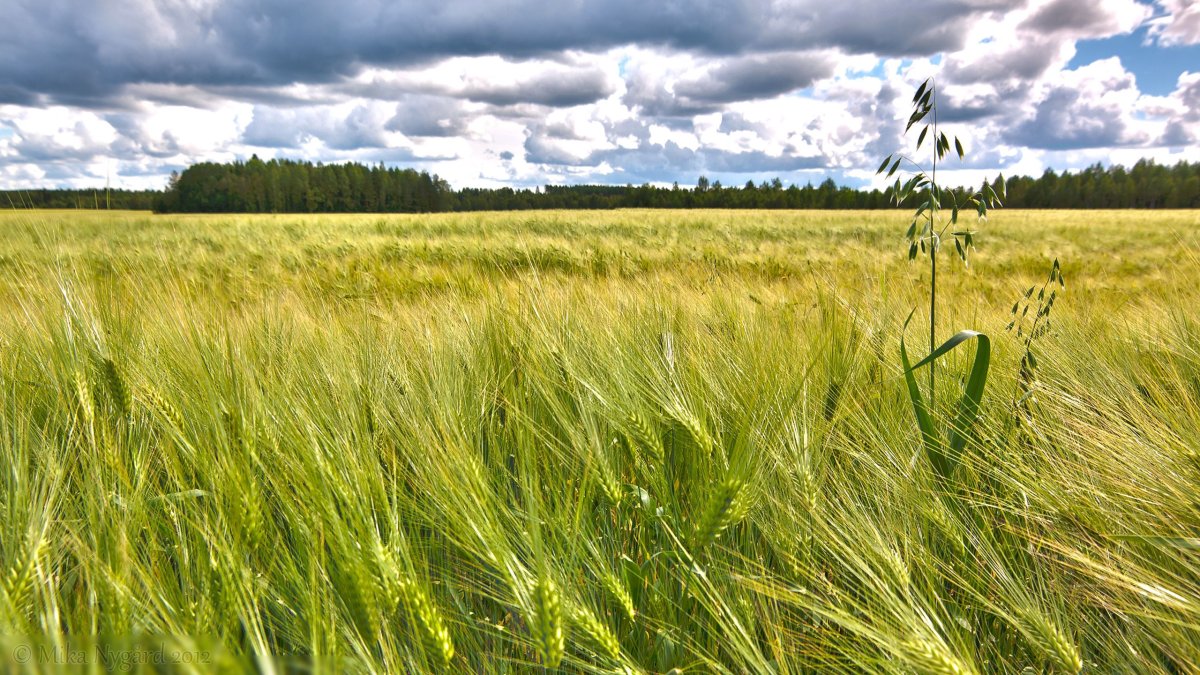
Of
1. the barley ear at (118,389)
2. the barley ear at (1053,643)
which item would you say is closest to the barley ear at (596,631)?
the barley ear at (1053,643)

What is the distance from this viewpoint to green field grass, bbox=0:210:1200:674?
77 cm

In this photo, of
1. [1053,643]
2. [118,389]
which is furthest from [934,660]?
[118,389]

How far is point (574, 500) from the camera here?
1217 millimetres

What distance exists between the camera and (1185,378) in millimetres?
1674

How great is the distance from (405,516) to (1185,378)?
207 cm

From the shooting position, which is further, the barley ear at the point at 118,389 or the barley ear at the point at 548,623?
the barley ear at the point at 118,389

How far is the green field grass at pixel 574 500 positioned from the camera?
769 mm

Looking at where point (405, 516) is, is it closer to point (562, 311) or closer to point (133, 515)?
point (133, 515)

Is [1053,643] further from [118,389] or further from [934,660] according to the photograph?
[118,389]

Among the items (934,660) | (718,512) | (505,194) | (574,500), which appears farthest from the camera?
(505,194)

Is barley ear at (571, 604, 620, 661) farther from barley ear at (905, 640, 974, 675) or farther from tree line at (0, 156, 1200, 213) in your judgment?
tree line at (0, 156, 1200, 213)

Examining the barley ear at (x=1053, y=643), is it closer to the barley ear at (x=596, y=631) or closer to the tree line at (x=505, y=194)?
the barley ear at (x=596, y=631)

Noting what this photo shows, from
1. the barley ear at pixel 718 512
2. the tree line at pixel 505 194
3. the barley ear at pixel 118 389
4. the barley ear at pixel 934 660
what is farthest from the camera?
the tree line at pixel 505 194

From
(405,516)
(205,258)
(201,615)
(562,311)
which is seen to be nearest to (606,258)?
(205,258)
